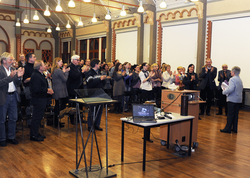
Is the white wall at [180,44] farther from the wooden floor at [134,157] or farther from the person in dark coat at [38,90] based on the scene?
the person in dark coat at [38,90]

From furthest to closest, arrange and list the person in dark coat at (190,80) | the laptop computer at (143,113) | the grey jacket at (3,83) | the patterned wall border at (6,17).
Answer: the patterned wall border at (6,17) < the person in dark coat at (190,80) < the grey jacket at (3,83) < the laptop computer at (143,113)

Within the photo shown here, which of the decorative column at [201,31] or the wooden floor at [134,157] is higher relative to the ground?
the decorative column at [201,31]

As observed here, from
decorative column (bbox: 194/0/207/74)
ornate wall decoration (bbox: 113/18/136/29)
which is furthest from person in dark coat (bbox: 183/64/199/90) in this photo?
ornate wall decoration (bbox: 113/18/136/29)

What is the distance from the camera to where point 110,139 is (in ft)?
15.9

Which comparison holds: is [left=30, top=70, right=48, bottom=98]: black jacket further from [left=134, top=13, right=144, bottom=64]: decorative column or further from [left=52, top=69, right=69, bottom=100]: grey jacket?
[left=134, top=13, right=144, bottom=64]: decorative column

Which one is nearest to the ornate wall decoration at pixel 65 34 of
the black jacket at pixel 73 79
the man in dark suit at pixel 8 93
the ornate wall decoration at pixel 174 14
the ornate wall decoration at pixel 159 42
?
the ornate wall decoration at pixel 159 42

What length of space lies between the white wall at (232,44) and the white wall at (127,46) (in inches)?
169

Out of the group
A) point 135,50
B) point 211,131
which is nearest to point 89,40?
point 135,50

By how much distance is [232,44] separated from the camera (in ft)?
29.2

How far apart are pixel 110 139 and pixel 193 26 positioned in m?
6.93

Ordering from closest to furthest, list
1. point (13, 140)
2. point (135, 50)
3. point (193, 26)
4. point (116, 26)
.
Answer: point (13, 140) → point (193, 26) → point (135, 50) → point (116, 26)

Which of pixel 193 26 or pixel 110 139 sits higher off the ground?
pixel 193 26

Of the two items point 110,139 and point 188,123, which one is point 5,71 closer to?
point 110,139

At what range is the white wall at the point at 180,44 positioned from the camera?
33.1 ft
